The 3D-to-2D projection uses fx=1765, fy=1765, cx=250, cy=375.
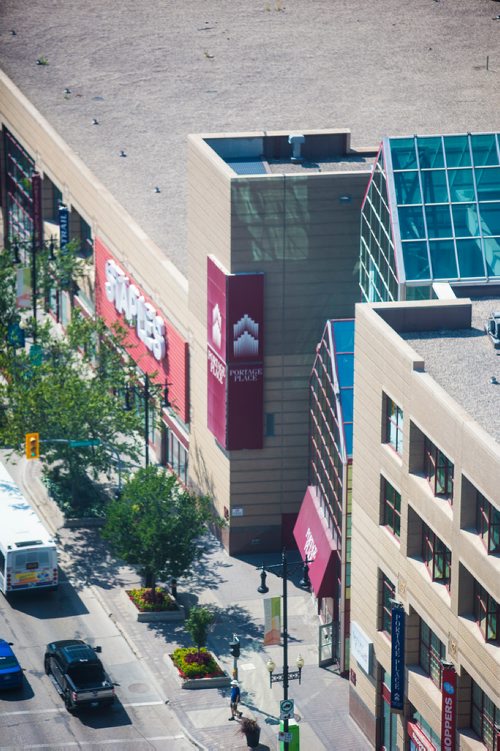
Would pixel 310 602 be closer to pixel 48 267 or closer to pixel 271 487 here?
pixel 271 487

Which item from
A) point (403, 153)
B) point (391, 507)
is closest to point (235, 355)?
point (403, 153)

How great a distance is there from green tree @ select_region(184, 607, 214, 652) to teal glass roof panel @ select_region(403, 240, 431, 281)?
17499mm

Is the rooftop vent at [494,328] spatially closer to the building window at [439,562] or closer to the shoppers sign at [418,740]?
the building window at [439,562]

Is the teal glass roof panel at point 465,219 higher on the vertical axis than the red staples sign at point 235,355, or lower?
higher

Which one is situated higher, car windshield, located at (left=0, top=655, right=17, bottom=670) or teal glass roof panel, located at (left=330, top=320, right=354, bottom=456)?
teal glass roof panel, located at (left=330, top=320, right=354, bottom=456)

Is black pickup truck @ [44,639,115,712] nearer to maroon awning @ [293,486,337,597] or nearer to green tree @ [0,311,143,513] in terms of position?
maroon awning @ [293,486,337,597]

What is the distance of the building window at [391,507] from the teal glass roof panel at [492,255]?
1375 centimetres

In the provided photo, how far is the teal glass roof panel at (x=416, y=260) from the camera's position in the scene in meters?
77.8

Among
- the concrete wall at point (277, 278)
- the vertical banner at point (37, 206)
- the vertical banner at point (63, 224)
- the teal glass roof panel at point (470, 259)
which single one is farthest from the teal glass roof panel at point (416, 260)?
the vertical banner at point (37, 206)

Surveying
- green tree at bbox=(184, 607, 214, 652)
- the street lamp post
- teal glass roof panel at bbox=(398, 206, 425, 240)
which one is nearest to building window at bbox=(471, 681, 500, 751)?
the street lamp post

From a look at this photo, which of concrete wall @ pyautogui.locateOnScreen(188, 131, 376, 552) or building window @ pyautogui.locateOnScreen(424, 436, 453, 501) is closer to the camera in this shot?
building window @ pyautogui.locateOnScreen(424, 436, 453, 501)

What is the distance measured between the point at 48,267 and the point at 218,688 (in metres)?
48.1

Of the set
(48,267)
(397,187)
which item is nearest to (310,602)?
(397,187)

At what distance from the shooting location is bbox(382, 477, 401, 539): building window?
68.6 m
